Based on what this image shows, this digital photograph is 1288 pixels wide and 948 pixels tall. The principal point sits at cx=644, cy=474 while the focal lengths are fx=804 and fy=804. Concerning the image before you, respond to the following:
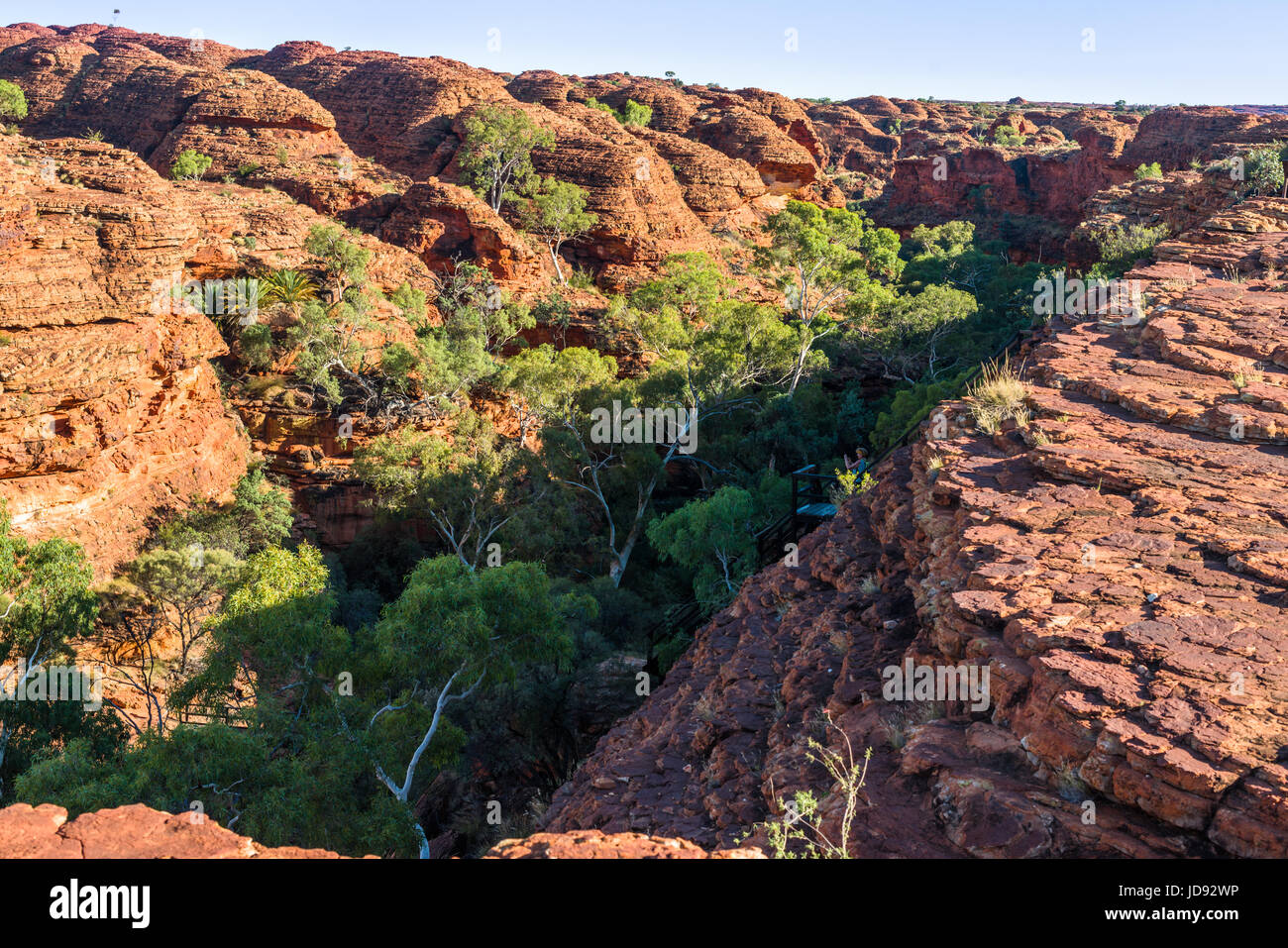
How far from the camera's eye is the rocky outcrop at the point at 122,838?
4043 mm

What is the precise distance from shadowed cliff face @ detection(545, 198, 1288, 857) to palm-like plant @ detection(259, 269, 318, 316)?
59.5 feet

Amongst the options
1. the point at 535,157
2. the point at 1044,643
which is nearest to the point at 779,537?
the point at 1044,643

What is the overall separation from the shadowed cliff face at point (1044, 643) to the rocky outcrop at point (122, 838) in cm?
285

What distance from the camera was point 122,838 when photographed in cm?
420

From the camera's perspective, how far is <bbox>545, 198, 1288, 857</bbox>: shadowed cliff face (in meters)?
4.15

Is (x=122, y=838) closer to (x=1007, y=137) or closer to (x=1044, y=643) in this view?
(x=1044, y=643)

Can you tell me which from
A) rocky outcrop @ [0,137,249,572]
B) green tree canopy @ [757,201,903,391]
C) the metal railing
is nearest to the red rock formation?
green tree canopy @ [757,201,903,391]

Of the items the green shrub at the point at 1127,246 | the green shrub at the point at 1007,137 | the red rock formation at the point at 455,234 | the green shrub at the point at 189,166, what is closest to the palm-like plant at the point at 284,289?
the red rock formation at the point at 455,234

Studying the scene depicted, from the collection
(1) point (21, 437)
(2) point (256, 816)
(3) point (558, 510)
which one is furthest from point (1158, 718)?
(1) point (21, 437)

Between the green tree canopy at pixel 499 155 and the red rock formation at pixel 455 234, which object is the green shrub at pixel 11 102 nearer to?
the green tree canopy at pixel 499 155

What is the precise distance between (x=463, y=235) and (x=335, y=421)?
12.0 m

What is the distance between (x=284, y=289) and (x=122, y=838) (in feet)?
70.9

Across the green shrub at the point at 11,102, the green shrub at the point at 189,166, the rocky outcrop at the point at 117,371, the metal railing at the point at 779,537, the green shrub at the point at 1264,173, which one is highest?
the green shrub at the point at 11,102

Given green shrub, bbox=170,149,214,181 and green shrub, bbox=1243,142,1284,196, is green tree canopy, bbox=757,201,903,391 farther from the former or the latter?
green shrub, bbox=170,149,214,181
